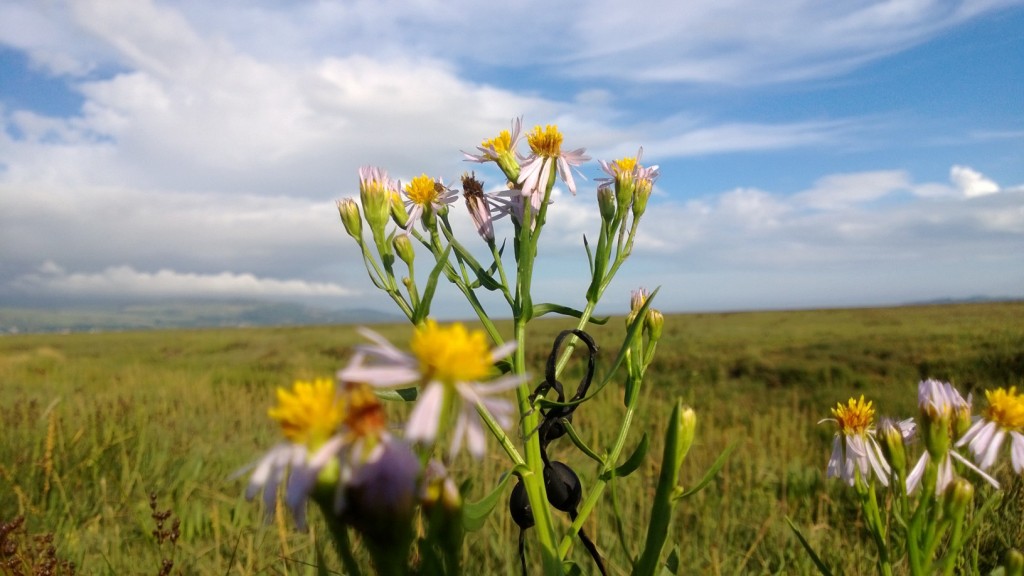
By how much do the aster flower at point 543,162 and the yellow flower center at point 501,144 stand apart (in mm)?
54

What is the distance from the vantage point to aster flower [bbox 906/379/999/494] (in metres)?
1.14

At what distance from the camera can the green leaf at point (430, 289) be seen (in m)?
1.20

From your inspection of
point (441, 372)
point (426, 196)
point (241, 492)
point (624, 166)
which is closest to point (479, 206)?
point (426, 196)

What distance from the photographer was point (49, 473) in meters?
3.72

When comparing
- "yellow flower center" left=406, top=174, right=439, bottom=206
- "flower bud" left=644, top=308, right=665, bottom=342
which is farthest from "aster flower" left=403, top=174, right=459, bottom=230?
"flower bud" left=644, top=308, right=665, bottom=342

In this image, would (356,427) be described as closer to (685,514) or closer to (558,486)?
(558,486)

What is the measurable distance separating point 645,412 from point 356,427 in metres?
7.36

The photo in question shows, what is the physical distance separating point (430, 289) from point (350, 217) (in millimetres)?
564

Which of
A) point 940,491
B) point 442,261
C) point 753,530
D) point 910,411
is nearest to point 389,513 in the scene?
point 442,261

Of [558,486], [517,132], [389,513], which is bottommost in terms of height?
[558,486]

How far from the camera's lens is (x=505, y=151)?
1.52 metres

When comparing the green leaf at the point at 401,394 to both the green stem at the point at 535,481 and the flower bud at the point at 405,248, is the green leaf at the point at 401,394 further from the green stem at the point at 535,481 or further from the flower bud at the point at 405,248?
the flower bud at the point at 405,248

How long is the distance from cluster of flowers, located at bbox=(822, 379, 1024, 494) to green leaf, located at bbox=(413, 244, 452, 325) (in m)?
0.89

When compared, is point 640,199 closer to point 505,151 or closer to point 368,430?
point 505,151
